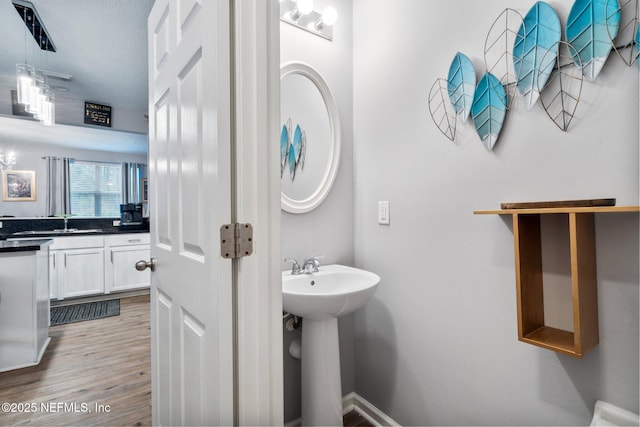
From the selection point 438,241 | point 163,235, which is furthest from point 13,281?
point 438,241

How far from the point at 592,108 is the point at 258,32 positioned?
1012 mm

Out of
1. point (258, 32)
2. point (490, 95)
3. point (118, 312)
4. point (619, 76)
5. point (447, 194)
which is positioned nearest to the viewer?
point (258, 32)

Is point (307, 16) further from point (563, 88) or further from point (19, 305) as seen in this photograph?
point (19, 305)

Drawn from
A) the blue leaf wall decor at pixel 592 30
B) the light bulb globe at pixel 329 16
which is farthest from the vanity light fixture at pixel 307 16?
the blue leaf wall decor at pixel 592 30

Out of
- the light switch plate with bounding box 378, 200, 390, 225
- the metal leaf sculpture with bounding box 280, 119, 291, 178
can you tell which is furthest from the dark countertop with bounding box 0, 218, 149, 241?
the light switch plate with bounding box 378, 200, 390, 225

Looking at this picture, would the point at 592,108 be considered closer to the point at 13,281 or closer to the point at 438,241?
the point at 438,241

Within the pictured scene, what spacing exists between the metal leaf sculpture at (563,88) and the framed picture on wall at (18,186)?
661 cm

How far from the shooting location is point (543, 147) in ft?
3.39

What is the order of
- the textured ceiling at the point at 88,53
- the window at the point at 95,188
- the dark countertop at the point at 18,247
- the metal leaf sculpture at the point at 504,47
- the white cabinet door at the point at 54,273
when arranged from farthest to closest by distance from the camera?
the window at the point at 95,188 → the white cabinet door at the point at 54,273 → the textured ceiling at the point at 88,53 → the dark countertop at the point at 18,247 → the metal leaf sculpture at the point at 504,47

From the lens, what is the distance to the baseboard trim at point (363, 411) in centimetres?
157

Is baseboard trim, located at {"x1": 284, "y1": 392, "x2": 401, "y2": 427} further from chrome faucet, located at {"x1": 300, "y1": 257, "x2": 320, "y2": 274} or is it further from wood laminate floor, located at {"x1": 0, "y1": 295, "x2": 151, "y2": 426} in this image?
wood laminate floor, located at {"x1": 0, "y1": 295, "x2": 151, "y2": 426}

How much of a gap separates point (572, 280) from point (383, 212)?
850mm

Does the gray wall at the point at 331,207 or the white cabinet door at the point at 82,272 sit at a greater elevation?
the gray wall at the point at 331,207

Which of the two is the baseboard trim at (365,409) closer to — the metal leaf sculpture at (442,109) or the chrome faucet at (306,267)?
the chrome faucet at (306,267)
